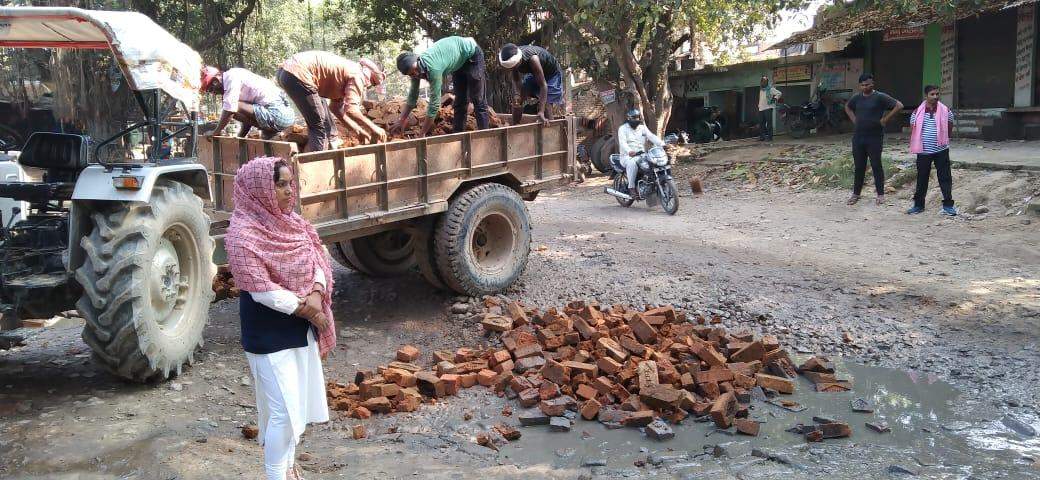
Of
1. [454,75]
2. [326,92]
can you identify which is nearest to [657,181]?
[454,75]

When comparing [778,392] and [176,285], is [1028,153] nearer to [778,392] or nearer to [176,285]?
[778,392]

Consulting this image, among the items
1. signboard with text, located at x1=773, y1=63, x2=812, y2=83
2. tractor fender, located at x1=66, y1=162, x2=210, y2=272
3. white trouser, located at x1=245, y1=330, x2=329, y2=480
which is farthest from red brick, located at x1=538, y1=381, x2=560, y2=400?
signboard with text, located at x1=773, y1=63, x2=812, y2=83

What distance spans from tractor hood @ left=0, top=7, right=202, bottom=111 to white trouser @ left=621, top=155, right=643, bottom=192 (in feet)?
26.0

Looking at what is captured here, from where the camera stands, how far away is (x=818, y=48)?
2117cm

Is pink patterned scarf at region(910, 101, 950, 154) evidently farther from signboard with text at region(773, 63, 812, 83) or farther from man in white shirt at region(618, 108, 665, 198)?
signboard with text at region(773, 63, 812, 83)

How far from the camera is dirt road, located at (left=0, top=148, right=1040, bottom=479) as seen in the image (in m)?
4.50

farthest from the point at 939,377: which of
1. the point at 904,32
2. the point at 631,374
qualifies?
the point at 904,32

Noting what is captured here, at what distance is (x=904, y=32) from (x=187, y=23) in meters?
15.9

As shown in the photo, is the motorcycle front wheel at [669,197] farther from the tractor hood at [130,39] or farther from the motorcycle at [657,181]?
the tractor hood at [130,39]

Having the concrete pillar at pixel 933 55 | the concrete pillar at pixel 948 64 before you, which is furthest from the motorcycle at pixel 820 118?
the concrete pillar at pixel 948 64

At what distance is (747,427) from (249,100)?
5.06 metres

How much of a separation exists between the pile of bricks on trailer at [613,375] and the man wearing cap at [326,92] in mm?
2171

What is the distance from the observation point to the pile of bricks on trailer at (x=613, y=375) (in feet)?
17.3

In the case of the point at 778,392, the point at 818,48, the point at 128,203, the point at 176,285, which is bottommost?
the point at 778,392
